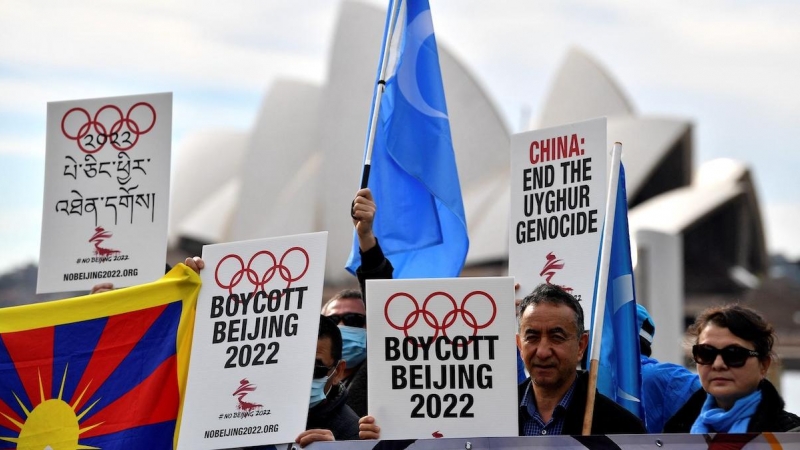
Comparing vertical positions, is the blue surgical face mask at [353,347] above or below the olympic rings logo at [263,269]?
below

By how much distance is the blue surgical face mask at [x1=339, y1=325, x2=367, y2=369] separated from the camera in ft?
18.2

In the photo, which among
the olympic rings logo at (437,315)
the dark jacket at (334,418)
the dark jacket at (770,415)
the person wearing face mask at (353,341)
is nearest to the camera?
the dark jacket at (770,415)

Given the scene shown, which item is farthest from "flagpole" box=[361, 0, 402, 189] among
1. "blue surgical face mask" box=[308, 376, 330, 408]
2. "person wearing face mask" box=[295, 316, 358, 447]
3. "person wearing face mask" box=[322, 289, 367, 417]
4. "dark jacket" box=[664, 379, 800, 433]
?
"dark jacket" box=[664, 379, 800, 433]

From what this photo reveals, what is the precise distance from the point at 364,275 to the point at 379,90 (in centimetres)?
108

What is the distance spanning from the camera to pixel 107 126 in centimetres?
593

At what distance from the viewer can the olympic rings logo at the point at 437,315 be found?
4137 millimetres

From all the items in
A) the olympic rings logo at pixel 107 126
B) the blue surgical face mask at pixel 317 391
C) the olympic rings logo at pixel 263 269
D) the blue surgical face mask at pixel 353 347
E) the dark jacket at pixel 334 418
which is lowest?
the dark jacket at pixel 334 418

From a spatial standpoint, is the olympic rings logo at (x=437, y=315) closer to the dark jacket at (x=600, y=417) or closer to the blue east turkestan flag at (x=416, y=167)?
the dark jacket at (x=600, y=417)

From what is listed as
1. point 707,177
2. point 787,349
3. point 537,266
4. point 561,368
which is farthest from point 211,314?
point 787,349

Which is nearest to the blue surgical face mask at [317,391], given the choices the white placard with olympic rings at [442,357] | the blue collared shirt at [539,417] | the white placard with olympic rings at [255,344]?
the white placard with olympic rings at [255,344]

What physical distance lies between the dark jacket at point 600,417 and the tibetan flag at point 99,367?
4.41 ft

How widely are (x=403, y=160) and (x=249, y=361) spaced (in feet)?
7.37

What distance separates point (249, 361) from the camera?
4375 mm

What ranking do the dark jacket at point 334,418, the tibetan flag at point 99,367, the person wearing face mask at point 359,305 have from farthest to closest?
the person wearing face mask at point 359,305
the dark jacket at point 334,418
the tibetan flag at point 99,367
